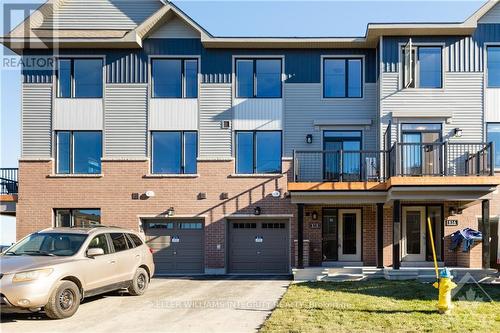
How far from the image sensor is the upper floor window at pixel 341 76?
772 inches

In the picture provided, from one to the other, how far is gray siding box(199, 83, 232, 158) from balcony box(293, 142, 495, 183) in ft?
8.69

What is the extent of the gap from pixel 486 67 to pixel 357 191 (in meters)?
6.37

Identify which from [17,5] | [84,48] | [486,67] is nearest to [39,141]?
[84,48]

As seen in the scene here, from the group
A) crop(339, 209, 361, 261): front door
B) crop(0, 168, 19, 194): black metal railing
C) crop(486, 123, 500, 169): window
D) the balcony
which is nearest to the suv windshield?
the balcony

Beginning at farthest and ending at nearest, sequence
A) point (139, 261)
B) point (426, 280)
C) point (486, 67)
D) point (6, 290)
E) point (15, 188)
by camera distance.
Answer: point (15, 188) → point (486, 67) → point (426, 280) → point (139, 261) → point (6, 290)

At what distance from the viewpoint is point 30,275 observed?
9.72 metres

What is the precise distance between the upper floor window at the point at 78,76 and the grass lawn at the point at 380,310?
1053 cm

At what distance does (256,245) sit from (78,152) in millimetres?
7073

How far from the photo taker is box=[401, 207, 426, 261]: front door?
18547mm

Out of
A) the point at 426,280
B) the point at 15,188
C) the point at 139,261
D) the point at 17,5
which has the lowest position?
the point at 426,280

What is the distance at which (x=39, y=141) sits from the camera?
1964cm

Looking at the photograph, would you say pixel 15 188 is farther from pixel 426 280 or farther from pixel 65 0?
pixel 426 280

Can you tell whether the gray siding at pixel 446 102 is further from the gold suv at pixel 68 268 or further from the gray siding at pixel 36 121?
the gray siding at pixel 36 121

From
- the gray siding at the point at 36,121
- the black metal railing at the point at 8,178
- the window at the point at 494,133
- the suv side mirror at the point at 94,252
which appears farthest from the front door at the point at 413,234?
the black metal railing at the point at 8,178
